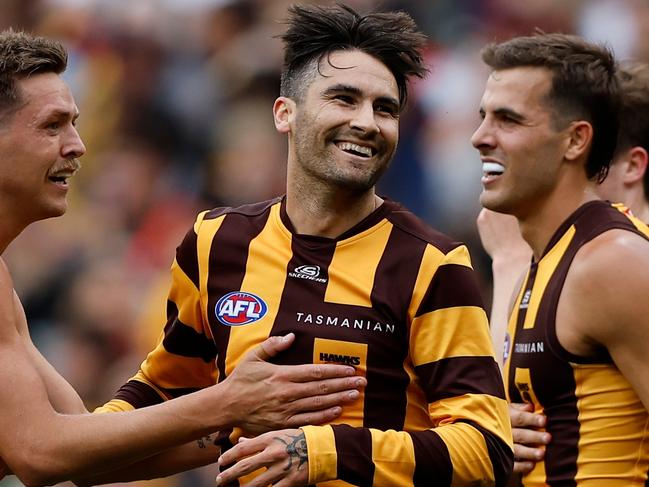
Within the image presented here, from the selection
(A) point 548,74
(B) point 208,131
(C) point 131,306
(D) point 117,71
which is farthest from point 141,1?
(A) point 548,74

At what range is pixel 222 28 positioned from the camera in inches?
353

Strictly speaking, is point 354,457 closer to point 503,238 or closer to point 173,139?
point 503,238

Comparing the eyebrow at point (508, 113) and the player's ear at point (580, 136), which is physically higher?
the eyebrow at point (508, 113)

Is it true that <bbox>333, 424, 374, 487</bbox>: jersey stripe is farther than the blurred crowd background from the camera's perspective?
No

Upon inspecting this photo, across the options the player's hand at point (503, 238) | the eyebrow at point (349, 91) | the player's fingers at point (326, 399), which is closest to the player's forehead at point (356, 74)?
the eyebrow at point (349, 91)

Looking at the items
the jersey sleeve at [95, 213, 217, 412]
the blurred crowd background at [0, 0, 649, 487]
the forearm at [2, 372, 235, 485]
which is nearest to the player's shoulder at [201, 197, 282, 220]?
the jersey sleeve at [95, 213, 217, 412]

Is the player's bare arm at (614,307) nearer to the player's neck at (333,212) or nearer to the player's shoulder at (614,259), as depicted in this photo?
the player's shoulder at (614,259)

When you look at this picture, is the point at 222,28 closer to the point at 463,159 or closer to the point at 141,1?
the point at 141,1

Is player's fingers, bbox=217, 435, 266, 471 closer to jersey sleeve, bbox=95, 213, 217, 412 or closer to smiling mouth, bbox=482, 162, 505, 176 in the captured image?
jersey sleeve, bbox=95, 213, 217, 412

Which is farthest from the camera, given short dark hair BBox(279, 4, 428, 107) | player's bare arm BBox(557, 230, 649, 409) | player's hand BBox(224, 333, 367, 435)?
short dark hair BBox(279, 4, 428, 107)

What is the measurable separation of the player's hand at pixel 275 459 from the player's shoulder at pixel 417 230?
72 centimetres

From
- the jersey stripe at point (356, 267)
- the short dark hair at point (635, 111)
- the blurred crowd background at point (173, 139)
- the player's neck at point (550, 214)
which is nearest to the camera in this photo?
the jersey stripe at point (356, 267)

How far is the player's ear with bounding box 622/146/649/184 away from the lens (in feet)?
17.8

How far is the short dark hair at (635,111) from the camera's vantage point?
5371 millimetres
